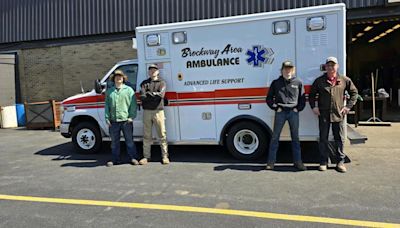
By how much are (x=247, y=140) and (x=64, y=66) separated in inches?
450

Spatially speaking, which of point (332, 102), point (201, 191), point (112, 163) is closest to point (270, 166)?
point (332, 102)

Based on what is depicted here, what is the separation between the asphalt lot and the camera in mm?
4457

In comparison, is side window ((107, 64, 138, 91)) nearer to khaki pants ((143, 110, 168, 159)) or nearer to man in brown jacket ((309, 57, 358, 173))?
khaki pants ((143, 110, 168, 159))

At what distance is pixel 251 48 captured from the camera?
6859 millimetres

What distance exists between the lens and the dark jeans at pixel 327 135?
20.6ft

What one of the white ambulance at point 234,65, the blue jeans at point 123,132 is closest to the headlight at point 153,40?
the white ambulance at point 234,65

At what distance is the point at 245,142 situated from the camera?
24.0 feet

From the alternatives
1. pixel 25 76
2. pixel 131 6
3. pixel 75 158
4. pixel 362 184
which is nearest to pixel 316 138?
pixel 362 184

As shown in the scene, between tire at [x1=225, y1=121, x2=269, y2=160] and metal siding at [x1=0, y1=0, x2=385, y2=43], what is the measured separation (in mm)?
6805

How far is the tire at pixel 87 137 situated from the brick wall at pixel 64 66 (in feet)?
22.3

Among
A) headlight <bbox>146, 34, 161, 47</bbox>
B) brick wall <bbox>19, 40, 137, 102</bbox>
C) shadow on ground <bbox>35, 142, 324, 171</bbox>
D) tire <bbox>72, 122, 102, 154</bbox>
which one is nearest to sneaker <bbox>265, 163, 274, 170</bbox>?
shadow on ground <bbox>35, 142, 324, 171</bbox>

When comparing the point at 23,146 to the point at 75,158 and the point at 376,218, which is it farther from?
the point at 376,218

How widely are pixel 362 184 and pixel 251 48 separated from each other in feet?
9.81

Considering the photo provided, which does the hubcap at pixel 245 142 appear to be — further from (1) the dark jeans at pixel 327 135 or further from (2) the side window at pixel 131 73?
(2) the side window at pixel 131 73
